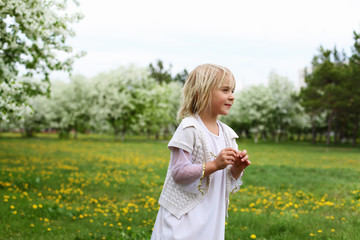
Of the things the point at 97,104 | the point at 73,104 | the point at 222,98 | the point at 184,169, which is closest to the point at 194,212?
the point at 184,169

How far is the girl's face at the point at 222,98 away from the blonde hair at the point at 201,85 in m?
0.03

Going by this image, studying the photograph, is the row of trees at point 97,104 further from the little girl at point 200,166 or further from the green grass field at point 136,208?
the little girl at point 200,166

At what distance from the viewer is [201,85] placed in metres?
2.74

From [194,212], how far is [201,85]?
0.98 metres

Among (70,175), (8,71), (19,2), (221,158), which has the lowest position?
(70,175)

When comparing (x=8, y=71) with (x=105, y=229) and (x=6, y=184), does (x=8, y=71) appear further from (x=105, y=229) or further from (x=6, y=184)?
(x=105, y=229)

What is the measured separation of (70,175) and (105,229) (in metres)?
6.51

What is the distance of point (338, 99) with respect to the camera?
34.6 meters

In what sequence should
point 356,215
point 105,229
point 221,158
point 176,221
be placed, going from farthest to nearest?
point 356,215 → point 105,229 → point 176,221 → point 221,158

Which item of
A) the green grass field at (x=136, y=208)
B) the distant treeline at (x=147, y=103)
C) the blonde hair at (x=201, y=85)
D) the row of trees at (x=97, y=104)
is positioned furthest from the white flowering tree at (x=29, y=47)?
the row of trees at (x=97, y=104)

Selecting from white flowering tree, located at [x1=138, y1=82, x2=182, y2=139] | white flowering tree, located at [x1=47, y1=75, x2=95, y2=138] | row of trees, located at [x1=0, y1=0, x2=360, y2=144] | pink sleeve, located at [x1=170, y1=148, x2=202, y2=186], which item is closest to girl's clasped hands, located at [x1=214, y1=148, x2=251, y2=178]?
pink sleeve, located at [x1=170, y1=148, x2=202, y2=186]

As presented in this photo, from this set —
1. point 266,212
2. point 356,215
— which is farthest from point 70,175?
point 356,215

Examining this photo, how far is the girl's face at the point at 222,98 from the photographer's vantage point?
9.07ft

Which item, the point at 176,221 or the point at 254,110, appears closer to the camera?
the point at 176,221
